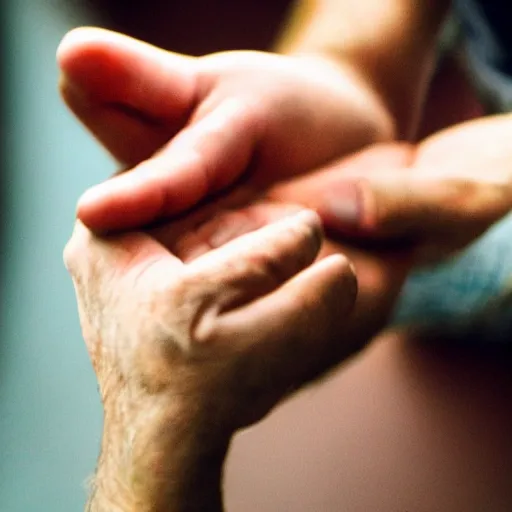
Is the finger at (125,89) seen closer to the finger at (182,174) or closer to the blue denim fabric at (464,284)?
the finger at (182,174)

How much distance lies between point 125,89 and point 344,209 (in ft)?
0.33

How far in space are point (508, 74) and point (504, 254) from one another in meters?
0.14

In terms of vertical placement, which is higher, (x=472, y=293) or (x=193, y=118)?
(x=193, y=118)

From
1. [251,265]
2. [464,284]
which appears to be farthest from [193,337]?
[464,284]

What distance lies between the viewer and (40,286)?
39 centimetres

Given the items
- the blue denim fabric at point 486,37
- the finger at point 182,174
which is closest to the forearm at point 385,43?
the blue denim fabric at point 486,37

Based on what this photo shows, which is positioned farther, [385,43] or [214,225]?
[385,43]

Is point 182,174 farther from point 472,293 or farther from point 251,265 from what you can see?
point 472,293

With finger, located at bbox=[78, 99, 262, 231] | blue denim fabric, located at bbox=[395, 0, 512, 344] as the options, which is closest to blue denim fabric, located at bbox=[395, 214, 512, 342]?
blue denim fabric, located at bbox=[395, 0, 512, 344]

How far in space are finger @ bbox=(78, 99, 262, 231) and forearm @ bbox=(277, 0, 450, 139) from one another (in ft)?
0.39

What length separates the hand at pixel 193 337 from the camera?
205mm

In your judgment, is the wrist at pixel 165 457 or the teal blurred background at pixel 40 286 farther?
the teal blurred background at pixel 40 286

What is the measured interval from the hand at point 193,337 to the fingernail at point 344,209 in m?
0.03

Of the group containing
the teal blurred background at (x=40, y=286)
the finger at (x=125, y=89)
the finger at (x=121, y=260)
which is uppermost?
the finger at (x=125, y=89)
